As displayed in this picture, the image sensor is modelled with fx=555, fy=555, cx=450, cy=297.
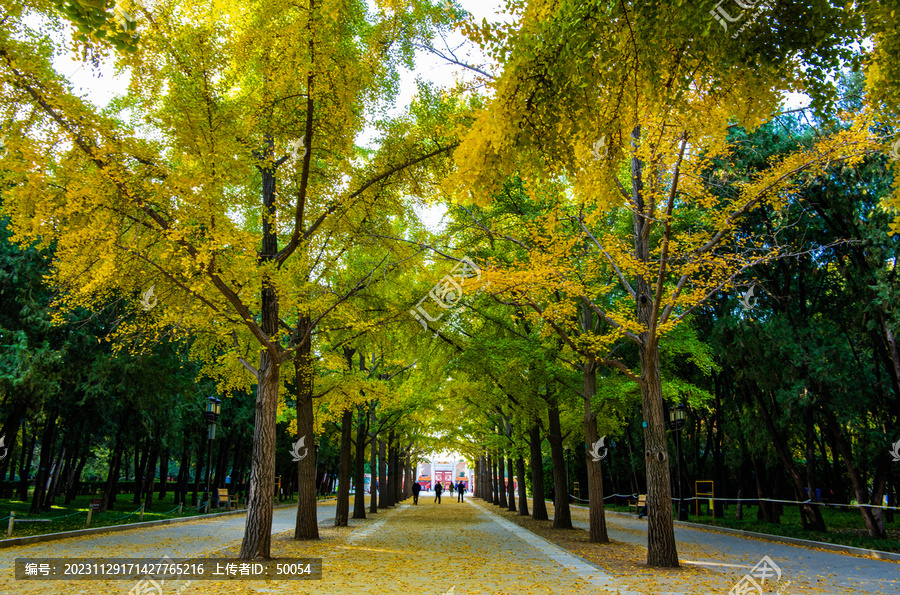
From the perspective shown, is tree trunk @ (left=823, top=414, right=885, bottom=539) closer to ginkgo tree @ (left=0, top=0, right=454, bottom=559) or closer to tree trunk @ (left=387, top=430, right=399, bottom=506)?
ginkgo tree @ (left=0, top=0, right=454, bottom=559)

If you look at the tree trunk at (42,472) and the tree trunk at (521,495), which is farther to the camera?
the tree trunk at (521,495)

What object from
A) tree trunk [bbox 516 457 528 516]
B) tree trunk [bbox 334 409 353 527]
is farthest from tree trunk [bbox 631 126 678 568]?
tree trunk [bbox 516 457 528 516]

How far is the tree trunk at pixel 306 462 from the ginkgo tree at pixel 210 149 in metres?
2.81

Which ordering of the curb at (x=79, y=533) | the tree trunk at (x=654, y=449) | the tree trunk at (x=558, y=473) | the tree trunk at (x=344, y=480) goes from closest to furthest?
the tree trunk at (x=654, y=449) < the curb at (x=79, y=533) < the tree trunk at (x=558, y=473) < the tree trunk at (x=344, y=480)

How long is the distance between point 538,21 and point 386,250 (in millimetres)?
8092

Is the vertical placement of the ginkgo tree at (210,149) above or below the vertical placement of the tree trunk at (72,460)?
above

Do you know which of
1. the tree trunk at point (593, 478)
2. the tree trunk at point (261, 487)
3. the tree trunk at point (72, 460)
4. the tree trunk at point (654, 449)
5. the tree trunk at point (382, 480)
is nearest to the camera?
the tree trunk at point (261, 487)

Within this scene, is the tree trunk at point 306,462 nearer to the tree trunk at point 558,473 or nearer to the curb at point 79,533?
the curb at point 79,533

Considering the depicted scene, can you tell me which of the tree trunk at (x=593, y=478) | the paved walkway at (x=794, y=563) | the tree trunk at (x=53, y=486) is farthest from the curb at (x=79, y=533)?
the paved walkway at (x=794, y=563)

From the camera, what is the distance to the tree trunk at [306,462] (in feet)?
43.3

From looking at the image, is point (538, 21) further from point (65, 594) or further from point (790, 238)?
point (790, 238)

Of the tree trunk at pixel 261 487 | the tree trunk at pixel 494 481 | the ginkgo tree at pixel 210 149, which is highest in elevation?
the ginkgo tree at pixel 210 149

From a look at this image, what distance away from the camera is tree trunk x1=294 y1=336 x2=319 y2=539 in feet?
43.3

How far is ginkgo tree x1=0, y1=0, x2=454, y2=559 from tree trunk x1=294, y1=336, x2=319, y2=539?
2.81 m
